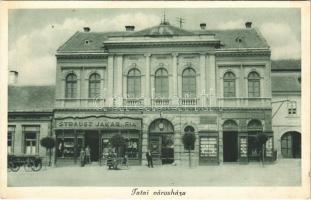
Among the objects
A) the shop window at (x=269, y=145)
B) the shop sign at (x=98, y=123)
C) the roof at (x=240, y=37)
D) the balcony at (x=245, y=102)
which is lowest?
the shop window at (x=269, y=145)

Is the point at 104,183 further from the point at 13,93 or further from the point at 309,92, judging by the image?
the point at 309,92

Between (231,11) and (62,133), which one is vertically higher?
(231,11)

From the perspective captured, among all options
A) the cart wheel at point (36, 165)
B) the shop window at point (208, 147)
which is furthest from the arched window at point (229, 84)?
the cart wheel at point (36, 165)

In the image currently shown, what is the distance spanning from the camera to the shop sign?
16.0 metres

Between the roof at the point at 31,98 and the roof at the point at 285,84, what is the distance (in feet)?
19.6

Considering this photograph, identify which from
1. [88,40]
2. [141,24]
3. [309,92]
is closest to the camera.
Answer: [309,92]

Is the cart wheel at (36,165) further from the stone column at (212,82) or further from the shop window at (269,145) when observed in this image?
the shop window at (269,145)

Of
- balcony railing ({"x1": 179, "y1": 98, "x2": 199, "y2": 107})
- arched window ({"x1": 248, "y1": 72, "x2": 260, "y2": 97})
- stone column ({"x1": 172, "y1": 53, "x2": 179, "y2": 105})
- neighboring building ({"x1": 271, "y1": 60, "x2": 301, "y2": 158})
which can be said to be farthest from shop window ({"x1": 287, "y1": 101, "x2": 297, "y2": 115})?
stone column ({"x1": 172, "y1": 53, "x2": 179, "y2": 105})

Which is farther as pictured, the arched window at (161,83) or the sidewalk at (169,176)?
the arched window at (161,83)

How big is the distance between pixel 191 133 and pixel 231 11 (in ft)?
11.9

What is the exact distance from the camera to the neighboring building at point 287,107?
1368 centimetres

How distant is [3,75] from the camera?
44.2 ft

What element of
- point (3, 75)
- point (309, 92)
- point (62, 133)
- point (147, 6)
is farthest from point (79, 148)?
point (309, 92)

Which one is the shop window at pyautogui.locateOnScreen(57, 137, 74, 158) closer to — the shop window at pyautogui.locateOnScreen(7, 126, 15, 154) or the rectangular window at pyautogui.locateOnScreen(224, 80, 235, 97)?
the shop window at pyautogui.locateOnScreen(7, 126, 15, 154)
